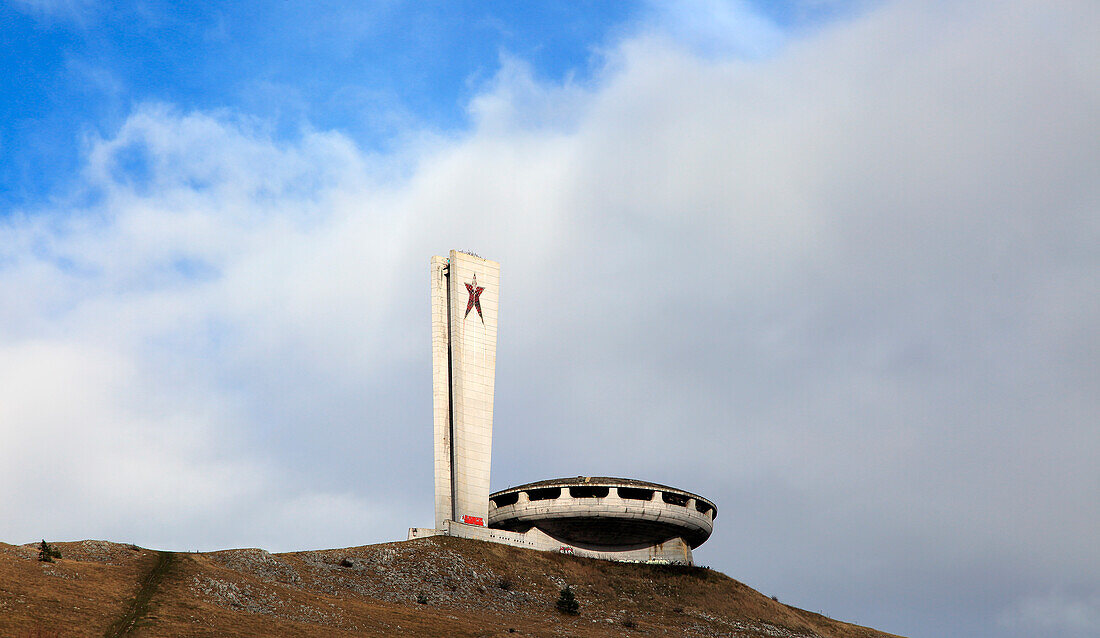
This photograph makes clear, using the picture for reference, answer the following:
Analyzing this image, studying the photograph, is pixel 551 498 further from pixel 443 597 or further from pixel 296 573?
pixel 296 573

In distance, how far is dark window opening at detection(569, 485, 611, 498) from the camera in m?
73.9

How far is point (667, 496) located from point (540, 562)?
12617mm

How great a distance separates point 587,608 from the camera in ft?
193

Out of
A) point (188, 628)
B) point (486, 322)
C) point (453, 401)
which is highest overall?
point (486, 322)

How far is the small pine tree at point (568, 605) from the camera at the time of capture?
187ft

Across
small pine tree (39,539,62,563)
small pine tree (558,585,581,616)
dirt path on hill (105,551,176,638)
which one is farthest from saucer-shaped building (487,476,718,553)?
small pine tree (39,539,62,563)

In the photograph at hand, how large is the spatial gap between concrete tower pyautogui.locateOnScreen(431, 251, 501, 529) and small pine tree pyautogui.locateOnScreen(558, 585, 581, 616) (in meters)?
15.3

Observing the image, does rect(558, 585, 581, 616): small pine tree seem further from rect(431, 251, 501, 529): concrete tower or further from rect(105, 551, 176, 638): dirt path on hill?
rect(105, 551, 176, 638): dirt path on hill

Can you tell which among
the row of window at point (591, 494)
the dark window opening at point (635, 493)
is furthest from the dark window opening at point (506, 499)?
the dark window opening at point (635, 493)

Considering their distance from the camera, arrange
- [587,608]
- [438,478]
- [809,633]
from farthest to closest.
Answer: [438,478] → [809,633] → [587,608]

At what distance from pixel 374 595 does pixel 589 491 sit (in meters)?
23.7

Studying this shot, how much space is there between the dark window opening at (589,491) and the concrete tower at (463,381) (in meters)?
6.24

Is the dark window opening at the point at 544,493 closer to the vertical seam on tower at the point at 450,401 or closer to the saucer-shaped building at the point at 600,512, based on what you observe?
the saucer-shaped building at the point at 600,512

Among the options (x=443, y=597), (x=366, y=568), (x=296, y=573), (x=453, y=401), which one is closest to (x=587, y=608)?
(x=443, y=597)
